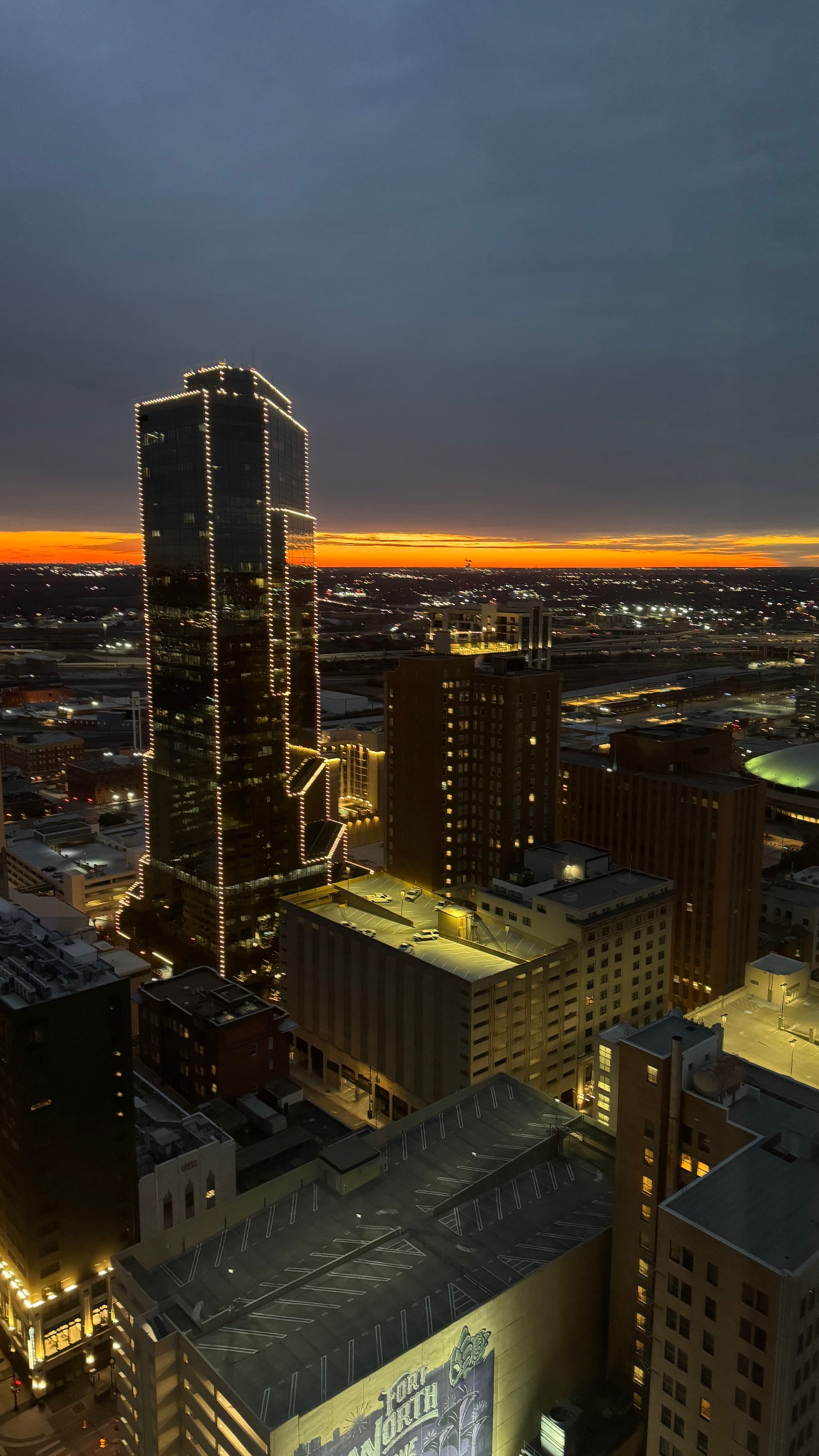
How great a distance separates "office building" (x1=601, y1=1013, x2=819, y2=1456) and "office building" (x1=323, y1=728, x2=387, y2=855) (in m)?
78.1

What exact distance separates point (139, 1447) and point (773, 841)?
95.0 metres

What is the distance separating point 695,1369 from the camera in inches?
960

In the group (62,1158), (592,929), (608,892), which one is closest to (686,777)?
(608,892)

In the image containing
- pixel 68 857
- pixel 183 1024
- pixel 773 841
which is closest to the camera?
pixel 183 1024

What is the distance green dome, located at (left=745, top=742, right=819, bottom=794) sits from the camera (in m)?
114

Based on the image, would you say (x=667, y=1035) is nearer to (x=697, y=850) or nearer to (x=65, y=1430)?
(x=65, y=1430)

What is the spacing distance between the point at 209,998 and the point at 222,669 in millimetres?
26733

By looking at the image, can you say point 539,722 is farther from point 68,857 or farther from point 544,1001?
point 68,857

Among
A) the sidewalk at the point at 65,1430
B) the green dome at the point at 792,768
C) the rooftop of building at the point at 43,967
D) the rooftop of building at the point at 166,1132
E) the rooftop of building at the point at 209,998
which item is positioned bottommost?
the sidewalk at the point at 65,1430

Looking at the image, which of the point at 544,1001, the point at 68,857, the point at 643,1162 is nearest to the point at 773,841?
the point at 544,1001

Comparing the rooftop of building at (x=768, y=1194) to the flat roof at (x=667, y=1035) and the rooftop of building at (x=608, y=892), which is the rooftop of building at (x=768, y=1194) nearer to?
the flat roof at (x=667, y=1035)

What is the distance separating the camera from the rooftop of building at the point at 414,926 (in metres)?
55.3

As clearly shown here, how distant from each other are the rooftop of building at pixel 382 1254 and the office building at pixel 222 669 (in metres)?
39.6

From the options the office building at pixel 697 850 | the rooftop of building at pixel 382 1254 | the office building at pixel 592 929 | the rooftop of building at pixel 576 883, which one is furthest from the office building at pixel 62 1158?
the office building at pixel 697 850
